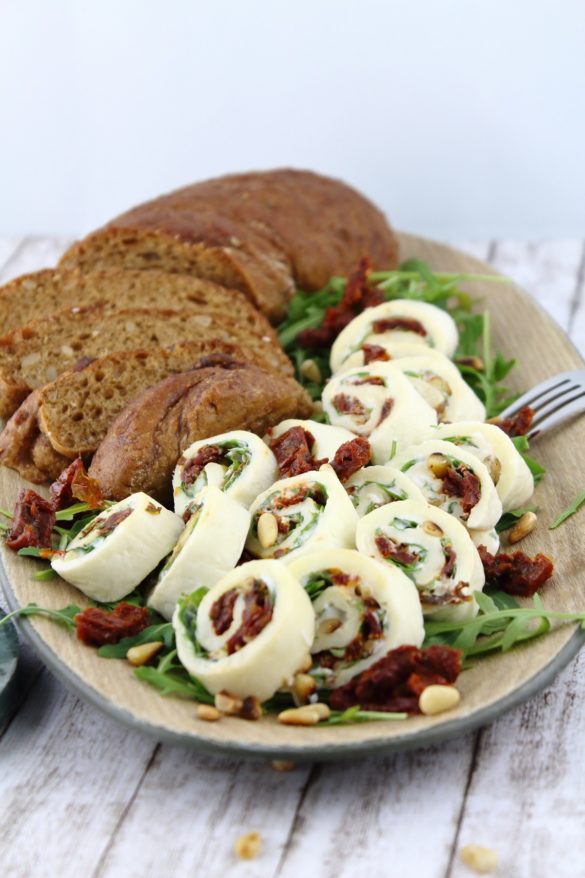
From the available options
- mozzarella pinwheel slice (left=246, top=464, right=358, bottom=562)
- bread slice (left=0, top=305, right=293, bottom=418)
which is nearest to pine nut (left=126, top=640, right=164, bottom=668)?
mozzarella pinwheel slice (left=246, top=464, right=358, bottom=562)

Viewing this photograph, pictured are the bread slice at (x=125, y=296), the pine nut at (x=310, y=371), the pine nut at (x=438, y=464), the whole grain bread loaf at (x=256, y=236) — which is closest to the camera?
the pine nut at (x=438, y=464)

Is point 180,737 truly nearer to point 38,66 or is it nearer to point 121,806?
point 121,806

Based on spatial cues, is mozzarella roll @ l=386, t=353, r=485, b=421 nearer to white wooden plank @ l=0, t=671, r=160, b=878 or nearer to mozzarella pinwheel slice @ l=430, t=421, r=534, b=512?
mozzarella pinwheel slice @ l=430, t=421, r=534, b=512

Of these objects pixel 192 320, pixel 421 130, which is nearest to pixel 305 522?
pixel 192 320

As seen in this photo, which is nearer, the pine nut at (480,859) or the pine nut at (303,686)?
the pine nut at (480,859)

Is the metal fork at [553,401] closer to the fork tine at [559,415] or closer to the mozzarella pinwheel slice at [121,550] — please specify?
the fork tine at [559,415]

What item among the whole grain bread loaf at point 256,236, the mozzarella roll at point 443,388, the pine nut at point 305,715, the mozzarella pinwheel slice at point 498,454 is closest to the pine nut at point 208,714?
the pine nut at point 305,715
